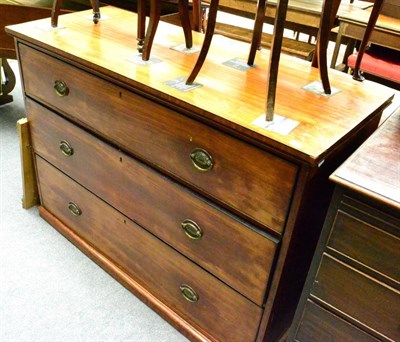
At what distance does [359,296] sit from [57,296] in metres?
1.10

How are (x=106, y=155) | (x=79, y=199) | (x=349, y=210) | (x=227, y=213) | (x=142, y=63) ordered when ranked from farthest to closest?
(x=79, y=199) → (x=106, y=155) → (x=142, y=63) → (x=227, y=213) → (x=349, y=210)

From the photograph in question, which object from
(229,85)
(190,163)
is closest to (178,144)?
(190,163)

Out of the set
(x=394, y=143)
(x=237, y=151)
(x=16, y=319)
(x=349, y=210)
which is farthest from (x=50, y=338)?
(x=394, y=143)

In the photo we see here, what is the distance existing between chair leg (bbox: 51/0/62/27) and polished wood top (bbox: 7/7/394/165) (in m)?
0.04

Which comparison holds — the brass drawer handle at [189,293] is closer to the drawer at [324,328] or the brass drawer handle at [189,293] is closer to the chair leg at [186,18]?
the drawer at [324,328]

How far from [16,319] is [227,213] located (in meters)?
0.91

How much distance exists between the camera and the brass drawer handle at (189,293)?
1.30 m

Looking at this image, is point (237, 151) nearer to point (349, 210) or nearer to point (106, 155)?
point (349, 210)

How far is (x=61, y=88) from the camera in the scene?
1.38 meters

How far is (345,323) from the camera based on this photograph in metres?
A: 0.97

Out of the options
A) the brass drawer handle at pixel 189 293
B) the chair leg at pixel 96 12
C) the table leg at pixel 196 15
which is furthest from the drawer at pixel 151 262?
the table leg at pixel 196 15

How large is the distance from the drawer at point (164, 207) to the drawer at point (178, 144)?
5 centimetres

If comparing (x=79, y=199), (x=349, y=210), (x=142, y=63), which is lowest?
(x=79, y=199)

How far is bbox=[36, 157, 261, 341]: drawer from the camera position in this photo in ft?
3.94
